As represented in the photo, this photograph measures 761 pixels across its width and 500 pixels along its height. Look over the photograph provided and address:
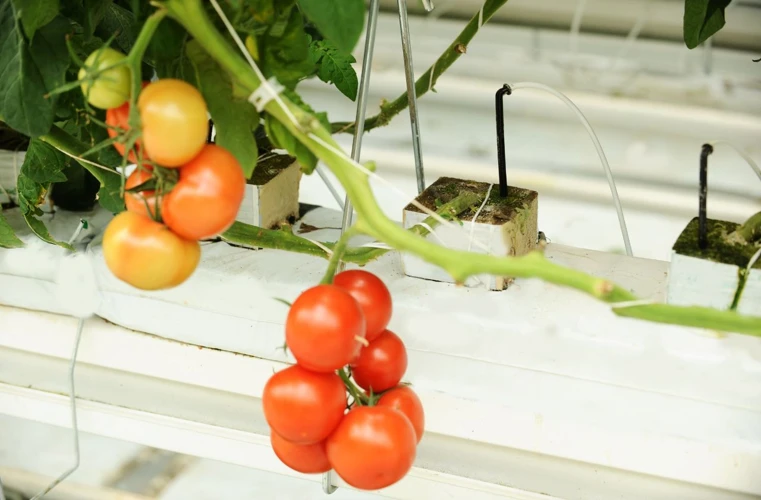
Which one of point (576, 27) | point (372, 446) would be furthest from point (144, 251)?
point (576, 27)

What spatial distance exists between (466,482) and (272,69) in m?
0.38

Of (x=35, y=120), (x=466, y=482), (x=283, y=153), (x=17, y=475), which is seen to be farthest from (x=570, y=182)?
(x=35, y=120)

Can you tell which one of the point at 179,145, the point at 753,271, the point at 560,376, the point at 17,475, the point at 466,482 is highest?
the point at 179,145

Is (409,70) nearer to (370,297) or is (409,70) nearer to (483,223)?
(483,223)

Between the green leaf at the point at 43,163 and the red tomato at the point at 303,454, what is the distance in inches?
12.8

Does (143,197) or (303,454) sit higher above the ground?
(143,197)

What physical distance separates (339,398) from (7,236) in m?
0.46

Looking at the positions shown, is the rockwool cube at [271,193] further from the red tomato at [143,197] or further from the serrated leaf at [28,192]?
the red tomato at [143,197]

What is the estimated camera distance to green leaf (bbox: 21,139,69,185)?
1.99 ft

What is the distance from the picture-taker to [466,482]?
640 millimetres

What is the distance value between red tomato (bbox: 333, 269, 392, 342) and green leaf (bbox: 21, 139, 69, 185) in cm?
32

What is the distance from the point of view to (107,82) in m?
0.35

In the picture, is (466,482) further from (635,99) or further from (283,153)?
(635,99)

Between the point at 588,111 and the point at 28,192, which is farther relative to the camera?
the point at 588,111
